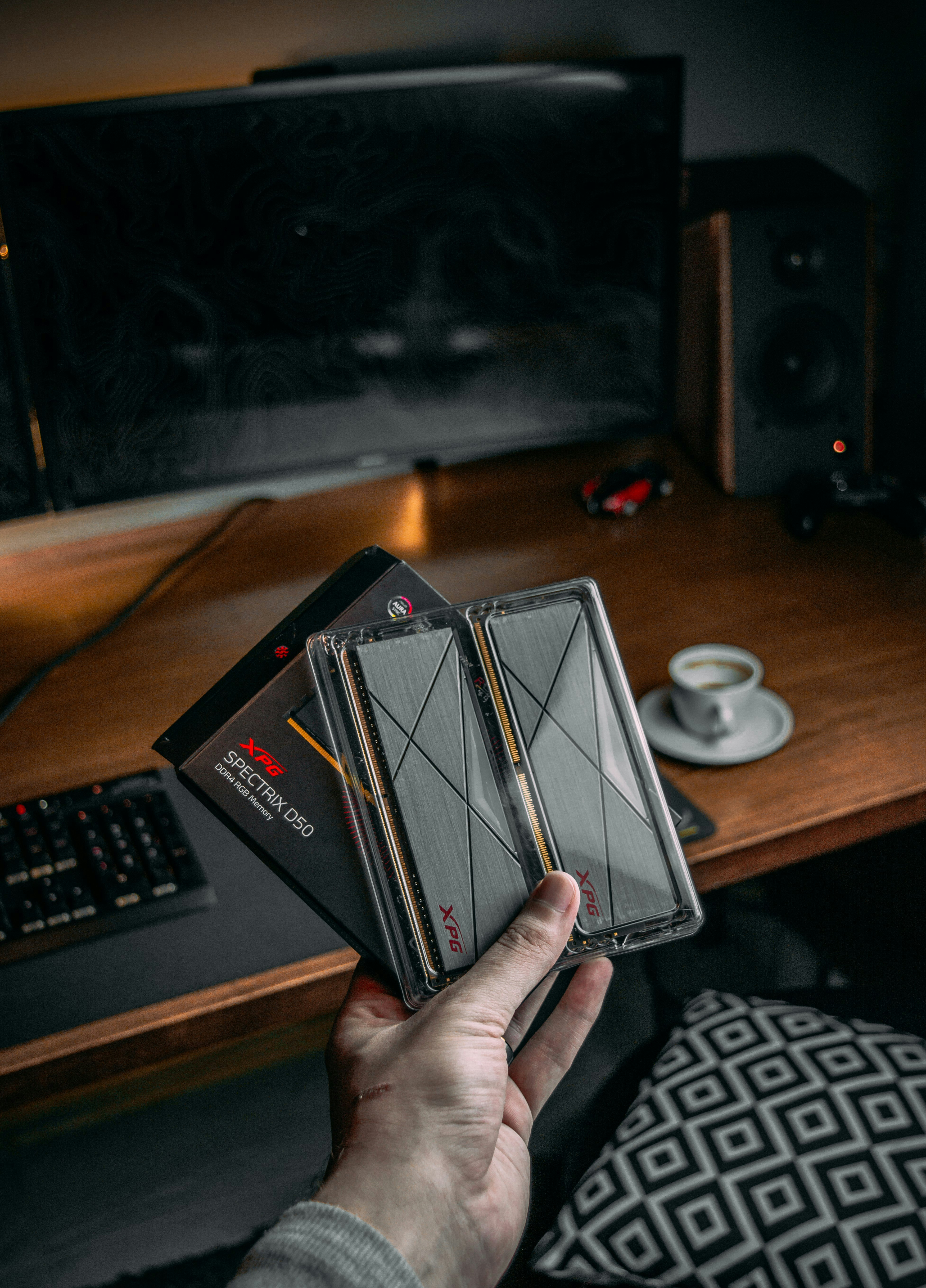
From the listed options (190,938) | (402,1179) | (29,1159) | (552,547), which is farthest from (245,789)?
(29,1159)

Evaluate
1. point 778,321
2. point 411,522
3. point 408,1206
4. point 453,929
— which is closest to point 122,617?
point 411,522

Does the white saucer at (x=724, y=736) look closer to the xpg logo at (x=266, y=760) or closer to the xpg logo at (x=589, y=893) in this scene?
the xpg logo at (x=589, y=893)

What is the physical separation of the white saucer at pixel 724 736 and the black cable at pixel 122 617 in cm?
56

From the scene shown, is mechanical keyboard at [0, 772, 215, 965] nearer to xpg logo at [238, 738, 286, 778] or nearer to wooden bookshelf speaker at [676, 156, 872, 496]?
xpg logo at [238, 738, 286, 778]

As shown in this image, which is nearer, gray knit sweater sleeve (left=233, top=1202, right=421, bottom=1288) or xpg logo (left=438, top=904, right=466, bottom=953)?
gray knit sweater sleeve (left=233, top=1202, right=421, bottom=1288)

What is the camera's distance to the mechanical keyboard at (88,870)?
0.73 meters

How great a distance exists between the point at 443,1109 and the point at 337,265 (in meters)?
0.86

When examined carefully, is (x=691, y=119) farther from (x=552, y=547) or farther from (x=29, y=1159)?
(x=29, y=1159)

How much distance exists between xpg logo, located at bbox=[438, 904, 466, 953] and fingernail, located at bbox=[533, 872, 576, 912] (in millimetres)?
52

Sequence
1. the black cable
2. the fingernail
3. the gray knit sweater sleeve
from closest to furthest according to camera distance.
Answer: the gray knit sweater sleeve, the fingernail, the black cable

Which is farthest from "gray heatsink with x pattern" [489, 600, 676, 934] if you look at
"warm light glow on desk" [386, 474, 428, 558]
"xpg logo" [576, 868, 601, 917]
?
"warm light glow on desk" [386, 474, 428, 558]

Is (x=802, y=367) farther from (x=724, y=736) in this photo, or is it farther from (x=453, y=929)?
(x=453, y=929)

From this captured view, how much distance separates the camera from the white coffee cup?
2.86 ft

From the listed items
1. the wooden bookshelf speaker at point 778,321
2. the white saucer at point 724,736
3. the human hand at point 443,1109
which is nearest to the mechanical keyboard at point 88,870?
the human hand at point 443,1109
